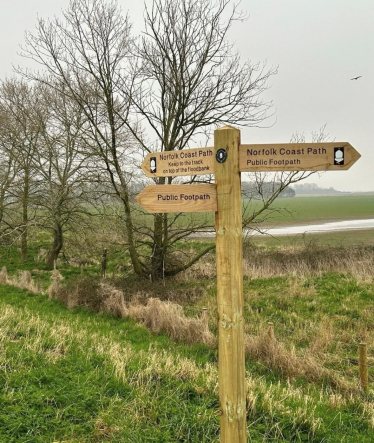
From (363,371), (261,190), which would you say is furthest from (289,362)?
(261,190)

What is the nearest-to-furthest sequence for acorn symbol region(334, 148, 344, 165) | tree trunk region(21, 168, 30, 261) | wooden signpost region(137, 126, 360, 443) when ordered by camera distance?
acorn symbol region(334, 148, 344, 165), wooden signpost region(137, 126, 360, 443), tree trunk region(21, 168, 30, 261)

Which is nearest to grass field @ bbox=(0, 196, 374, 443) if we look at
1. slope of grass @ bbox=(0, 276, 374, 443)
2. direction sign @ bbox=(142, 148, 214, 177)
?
slope of grass @ bbox=(0, 276, 374, 443)

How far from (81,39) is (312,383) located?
11128mm

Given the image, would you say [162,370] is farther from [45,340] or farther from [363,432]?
[363,432]

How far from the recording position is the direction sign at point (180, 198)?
2.60 metres

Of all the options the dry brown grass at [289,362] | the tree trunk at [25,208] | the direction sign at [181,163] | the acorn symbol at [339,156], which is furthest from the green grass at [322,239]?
the acorn symbol at [339,156]

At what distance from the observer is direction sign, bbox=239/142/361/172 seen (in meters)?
2.38

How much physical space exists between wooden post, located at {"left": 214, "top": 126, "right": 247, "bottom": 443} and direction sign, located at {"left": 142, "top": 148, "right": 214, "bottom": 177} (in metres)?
0.11

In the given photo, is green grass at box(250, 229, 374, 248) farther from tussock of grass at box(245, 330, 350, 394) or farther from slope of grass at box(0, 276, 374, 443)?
slope of grass at box(0, 276, 374, 443)

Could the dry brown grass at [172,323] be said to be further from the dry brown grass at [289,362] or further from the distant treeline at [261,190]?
the distant treeline at [261,190]

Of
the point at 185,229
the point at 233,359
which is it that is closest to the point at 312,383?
the point at 233,359

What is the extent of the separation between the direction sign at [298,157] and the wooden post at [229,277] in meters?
0.11

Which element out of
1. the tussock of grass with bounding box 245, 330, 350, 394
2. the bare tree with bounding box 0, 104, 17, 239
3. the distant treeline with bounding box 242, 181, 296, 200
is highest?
the bare tree with bounding box 0, 104, 17, 239

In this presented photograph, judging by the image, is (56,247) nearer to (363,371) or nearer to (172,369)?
(172,369)
